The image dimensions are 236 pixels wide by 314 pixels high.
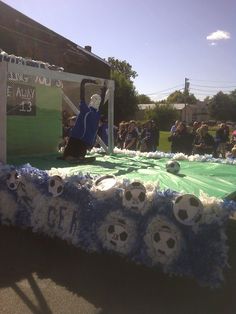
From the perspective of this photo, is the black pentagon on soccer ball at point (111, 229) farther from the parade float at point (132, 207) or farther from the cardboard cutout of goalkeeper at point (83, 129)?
the cardboard cutout of goalkeeper at point (83, 129)

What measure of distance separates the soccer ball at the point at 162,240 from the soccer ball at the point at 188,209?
0.47 ft

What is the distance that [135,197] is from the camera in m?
4.07

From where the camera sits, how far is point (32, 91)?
809 centimetres


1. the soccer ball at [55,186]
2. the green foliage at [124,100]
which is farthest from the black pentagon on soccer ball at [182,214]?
the green foliage at [124,100]

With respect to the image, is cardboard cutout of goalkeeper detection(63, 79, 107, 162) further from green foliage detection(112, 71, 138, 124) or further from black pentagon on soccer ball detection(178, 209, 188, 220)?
green foliage detection(112, 71, 138, 124)

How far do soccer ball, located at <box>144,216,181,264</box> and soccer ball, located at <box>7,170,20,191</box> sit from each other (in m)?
2.02

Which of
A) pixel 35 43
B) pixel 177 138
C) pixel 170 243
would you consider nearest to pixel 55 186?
pixel 170 243

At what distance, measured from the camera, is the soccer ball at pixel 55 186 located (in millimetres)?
4773

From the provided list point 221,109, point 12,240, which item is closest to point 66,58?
point 12,240

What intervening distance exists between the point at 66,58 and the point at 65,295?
22.8 meters

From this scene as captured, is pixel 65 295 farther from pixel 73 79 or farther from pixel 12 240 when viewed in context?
pixel 73 79

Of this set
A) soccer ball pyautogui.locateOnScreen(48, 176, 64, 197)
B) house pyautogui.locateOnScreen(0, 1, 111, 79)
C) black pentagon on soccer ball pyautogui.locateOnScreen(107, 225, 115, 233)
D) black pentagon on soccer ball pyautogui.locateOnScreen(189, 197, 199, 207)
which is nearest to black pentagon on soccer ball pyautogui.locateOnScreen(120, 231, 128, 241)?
black pentagon on soccer ball pyautogui.locateOnScreen(107, 225, 115, 233)

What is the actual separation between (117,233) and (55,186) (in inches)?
40.4

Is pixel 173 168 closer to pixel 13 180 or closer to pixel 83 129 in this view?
pixel 83 129
